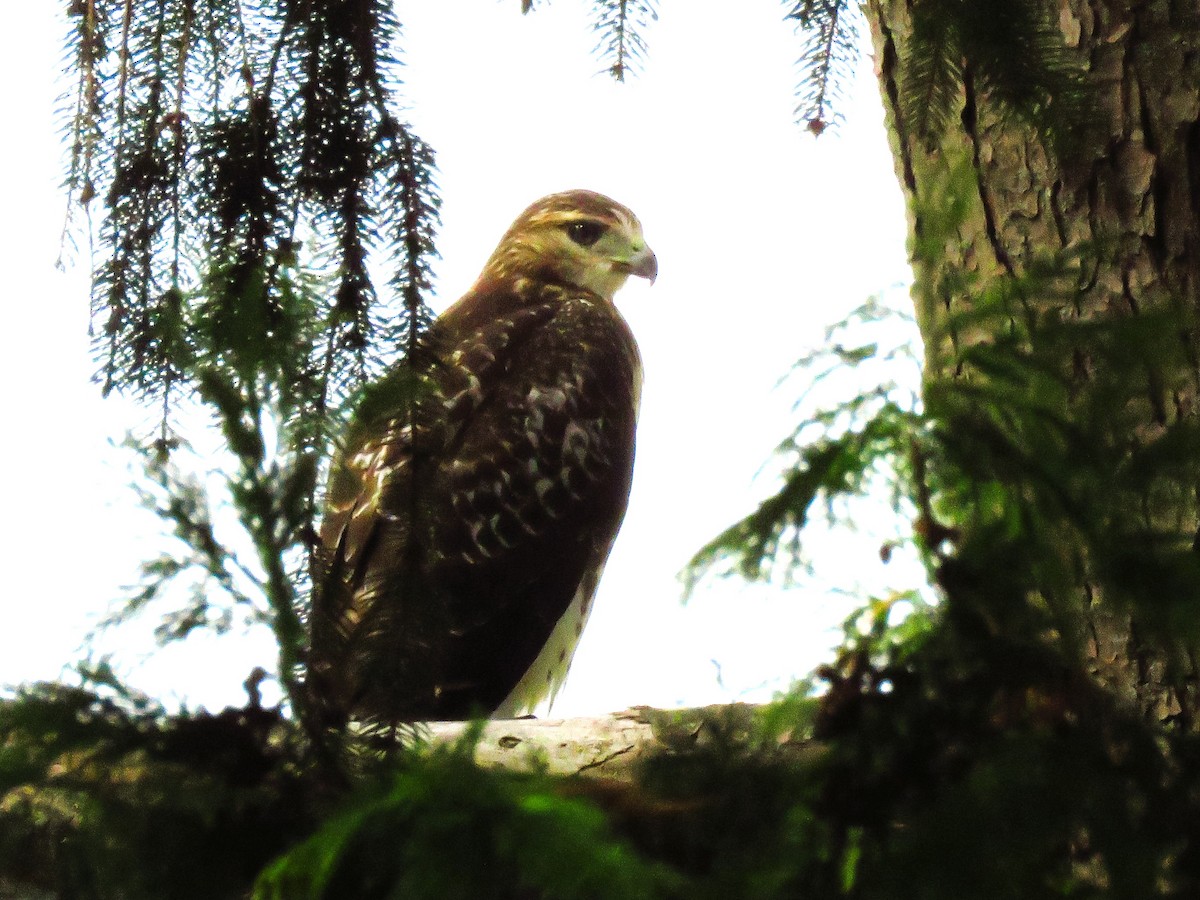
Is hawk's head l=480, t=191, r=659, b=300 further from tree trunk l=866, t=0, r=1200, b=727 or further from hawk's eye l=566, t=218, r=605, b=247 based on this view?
tree trunk l=866, t=0, r=1200, b=727

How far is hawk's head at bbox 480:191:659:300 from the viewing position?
5262mm

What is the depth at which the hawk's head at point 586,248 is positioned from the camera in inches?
207

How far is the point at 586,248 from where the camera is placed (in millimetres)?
5316

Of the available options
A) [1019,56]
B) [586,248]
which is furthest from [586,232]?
[1019,56]

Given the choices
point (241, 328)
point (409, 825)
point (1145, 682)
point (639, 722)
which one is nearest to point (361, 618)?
point (241, 328)

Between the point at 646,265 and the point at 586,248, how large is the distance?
274mm

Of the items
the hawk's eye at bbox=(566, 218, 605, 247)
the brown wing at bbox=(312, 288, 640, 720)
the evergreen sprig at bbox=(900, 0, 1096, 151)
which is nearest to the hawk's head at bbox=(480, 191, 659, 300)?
the hawk's eye at bbox=(566, 218, 605, 247)

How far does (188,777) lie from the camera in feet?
3.65

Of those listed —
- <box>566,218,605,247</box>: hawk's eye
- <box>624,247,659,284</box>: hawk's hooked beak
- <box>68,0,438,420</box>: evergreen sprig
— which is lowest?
<box>68,0,438,420</box>: evergreen sprig

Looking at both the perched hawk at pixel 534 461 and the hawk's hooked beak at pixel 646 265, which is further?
the hawk's hooked beak at pixel 646 265

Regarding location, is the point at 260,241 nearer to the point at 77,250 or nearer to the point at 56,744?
the point at 77,250

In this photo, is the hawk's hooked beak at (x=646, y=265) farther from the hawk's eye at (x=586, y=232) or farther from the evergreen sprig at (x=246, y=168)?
the evergreen sprig at (x=246, y=168)

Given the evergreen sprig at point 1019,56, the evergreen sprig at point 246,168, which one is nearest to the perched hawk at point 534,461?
the evergreen sprig at point 246,168

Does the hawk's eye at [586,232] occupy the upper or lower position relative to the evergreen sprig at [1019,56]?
upper
